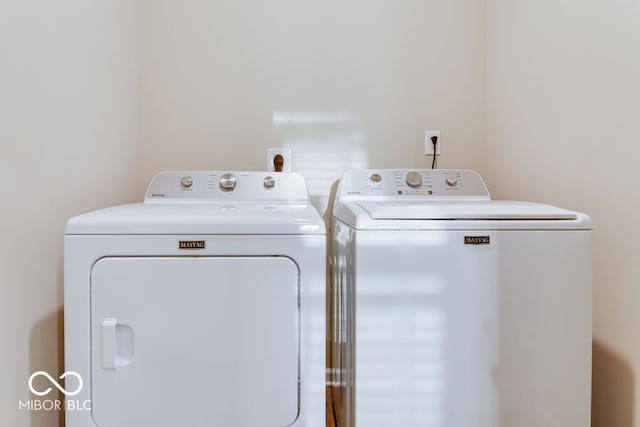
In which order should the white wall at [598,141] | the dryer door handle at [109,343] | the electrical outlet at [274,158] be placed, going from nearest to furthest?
1. the dryer door handle at [109,343]
2. the white wall at [598,141]
3. the electrical outlet at [274,158]

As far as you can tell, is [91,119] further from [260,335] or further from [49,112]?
[260,335]

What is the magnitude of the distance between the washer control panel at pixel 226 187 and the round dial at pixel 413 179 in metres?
0.43

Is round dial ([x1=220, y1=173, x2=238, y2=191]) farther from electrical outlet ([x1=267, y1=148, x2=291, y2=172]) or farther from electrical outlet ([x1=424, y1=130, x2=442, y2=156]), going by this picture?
electrical outlet ([x1=424, y1=130, x2=442, y2=156])

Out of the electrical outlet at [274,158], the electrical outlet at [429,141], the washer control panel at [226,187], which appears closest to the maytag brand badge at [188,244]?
the washer control panel at [226,187]

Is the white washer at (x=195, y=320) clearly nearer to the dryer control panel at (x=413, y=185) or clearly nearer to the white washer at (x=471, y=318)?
the white washer at (x=471, y=318)

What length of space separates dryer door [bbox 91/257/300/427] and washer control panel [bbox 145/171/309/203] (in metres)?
0.65

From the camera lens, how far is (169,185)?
1689 millimetres

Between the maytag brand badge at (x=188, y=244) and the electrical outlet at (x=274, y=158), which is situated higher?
the electrical outlet at (x=274, y=158)

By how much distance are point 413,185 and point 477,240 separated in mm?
674

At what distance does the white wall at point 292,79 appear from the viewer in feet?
6.57

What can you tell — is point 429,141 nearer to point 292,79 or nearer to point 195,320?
point 292,79

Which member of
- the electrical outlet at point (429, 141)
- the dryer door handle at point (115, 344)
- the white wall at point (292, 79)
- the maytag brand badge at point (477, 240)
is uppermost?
the white wall at point (292, 79)

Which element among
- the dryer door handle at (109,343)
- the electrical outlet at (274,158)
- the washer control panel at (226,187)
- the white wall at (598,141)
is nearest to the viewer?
the dryer door handle at (109,343)

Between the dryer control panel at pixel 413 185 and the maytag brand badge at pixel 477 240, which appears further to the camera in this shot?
the dryer control panel at pixel 413 185
